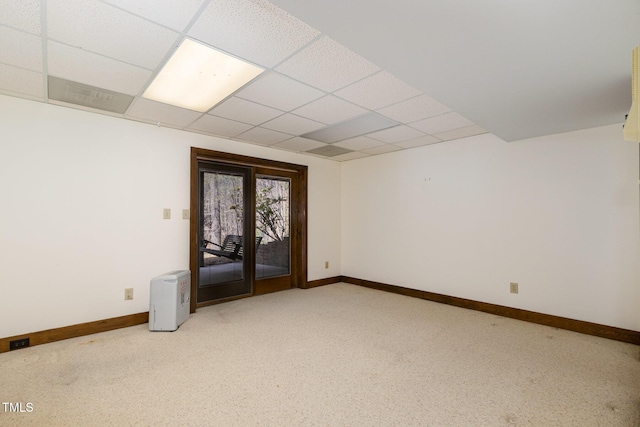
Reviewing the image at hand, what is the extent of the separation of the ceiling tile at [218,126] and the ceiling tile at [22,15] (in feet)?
5.06

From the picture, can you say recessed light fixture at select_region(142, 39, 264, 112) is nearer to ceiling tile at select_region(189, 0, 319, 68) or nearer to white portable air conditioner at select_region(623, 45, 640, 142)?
ceiling tile at select_region(189, 0, 319, 68)

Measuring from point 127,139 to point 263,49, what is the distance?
2.26 metres

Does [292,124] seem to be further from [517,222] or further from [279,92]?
[517,222]

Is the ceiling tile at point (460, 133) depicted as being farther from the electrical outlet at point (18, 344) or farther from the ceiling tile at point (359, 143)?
the electrical outlet at point (18, 344)

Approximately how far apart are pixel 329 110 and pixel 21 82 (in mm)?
2654

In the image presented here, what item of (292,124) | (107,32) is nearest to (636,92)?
(292,124)

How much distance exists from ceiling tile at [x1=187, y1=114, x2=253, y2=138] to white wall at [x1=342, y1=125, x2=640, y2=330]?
245 centimetres

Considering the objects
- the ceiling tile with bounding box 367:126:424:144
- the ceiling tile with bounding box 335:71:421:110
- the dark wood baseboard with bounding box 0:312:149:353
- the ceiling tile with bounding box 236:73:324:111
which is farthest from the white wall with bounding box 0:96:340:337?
the ceiling tile with bounding box 367:126:424:144

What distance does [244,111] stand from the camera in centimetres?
307

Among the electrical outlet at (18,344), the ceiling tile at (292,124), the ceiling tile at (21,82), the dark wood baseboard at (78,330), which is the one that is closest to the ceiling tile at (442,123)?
the ceiling tile at (292,124)

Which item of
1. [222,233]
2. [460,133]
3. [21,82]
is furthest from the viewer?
[222,233]

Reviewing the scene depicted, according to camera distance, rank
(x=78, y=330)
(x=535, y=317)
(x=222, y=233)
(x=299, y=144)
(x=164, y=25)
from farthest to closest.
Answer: (x=299, y=144) → (x=222, y=233) → (x=535, y=317) → (x=78, y=330) → (x=164, y=25)

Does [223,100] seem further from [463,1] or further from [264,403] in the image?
[264,403]

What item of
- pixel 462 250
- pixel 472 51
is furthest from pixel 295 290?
pixel 472 51
